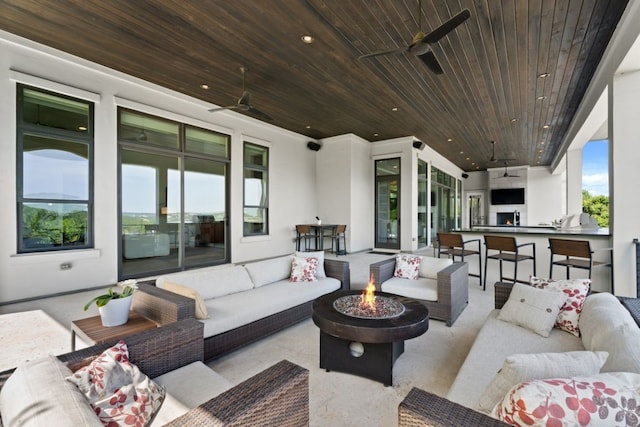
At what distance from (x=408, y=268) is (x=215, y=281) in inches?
93.3

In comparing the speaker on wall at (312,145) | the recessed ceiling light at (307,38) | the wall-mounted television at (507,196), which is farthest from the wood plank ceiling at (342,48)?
the wall-mounted television at (507,196)

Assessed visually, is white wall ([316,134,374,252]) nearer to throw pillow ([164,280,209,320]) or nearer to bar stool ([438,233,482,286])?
bar stool ([438,233,482,286])

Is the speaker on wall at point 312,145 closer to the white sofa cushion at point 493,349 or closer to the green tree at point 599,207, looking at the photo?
the white sofa cushion at point 493,349

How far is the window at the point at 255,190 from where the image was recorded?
705 centimetres

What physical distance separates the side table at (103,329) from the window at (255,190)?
4704 millimetres

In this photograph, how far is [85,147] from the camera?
4453 millimetres

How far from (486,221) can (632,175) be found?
1193 cm

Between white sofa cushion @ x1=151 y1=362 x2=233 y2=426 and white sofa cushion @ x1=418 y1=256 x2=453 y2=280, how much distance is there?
3006mm

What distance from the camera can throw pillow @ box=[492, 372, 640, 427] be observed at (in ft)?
2.88

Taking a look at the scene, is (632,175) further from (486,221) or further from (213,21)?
(486,221)

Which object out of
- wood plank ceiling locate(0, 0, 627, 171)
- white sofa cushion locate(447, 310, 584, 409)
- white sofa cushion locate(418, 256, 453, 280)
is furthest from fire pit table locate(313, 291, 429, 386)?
wood plank ceiling locate(0, 0, 627, 171)

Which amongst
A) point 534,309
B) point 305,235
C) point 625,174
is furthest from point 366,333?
point 305,235

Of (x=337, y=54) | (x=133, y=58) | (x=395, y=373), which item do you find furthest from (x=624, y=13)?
(x=133, y=58)

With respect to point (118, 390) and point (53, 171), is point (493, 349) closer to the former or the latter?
point (118, 390)
